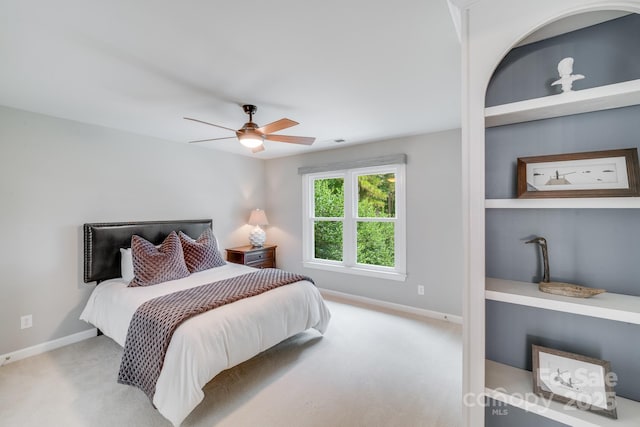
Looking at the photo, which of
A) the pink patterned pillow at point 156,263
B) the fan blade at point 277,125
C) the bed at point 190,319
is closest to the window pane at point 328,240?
the bed at point 190,319

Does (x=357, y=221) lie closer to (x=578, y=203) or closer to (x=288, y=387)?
(x=288, y=387)

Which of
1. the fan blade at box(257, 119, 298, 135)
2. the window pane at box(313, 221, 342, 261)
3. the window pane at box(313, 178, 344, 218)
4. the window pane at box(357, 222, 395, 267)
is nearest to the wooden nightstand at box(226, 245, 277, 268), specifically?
the window pane at box(313, 221, 342, 261)

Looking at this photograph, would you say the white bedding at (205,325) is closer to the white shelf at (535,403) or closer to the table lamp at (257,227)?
the table lamp at (257,227)

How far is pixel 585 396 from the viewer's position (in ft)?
3.09

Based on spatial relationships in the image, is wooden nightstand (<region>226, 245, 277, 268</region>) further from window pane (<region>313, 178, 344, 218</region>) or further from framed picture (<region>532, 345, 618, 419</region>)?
framed picture (<region>532, 345, 618, 419</region>)

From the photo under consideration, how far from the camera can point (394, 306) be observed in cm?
380

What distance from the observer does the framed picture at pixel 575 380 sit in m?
0.92

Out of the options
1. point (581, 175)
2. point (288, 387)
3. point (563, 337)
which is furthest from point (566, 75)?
point (288, 387)

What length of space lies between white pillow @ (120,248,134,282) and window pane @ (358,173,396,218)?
3.04 meters

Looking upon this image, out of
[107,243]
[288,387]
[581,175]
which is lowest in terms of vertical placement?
[288,387]

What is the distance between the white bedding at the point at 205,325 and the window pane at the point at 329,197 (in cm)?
177

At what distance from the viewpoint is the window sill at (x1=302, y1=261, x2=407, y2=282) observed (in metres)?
3.77

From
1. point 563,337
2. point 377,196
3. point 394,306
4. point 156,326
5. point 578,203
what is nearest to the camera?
point 578,203

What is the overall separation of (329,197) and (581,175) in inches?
144
